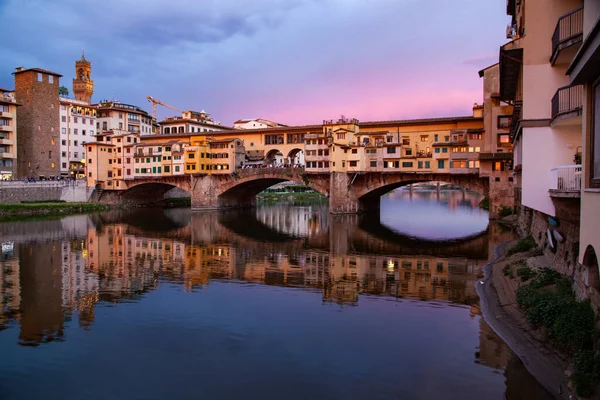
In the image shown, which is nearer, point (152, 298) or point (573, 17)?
point (573, 17)

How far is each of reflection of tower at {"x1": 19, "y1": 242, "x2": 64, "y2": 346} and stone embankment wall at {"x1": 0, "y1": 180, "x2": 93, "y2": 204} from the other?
31230mm

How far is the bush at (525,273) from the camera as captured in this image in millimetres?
16027

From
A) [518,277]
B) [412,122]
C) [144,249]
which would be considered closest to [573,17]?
[518,277]

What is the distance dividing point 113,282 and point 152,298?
399 cm

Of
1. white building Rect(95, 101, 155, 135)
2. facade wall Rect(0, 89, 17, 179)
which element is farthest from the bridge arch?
facade wall Rect(0, 89, 17, 179)

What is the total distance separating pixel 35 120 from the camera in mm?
65562

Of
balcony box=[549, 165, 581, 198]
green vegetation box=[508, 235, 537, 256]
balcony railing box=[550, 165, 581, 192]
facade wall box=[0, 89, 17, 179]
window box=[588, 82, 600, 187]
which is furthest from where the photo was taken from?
facade wall box=[0, 89, 17, 179]

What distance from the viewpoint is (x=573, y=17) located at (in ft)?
47.0

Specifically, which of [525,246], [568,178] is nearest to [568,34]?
[568,178]

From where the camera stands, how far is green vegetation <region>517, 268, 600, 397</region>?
8.68 m

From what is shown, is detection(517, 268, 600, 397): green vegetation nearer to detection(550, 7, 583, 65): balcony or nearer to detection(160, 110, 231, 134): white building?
detection(550, 7, 583, 65): balcony

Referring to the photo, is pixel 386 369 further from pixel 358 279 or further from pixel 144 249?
→ pixel 144 249

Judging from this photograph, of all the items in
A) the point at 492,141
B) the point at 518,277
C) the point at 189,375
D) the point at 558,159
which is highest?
the point at 492,141

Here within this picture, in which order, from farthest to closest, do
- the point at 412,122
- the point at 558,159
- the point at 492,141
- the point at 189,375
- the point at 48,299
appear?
1. the point at 412,122
2. the point at 492,141
3. the point at 48,299
4. the point at 558,159
5. the point at 189,375
